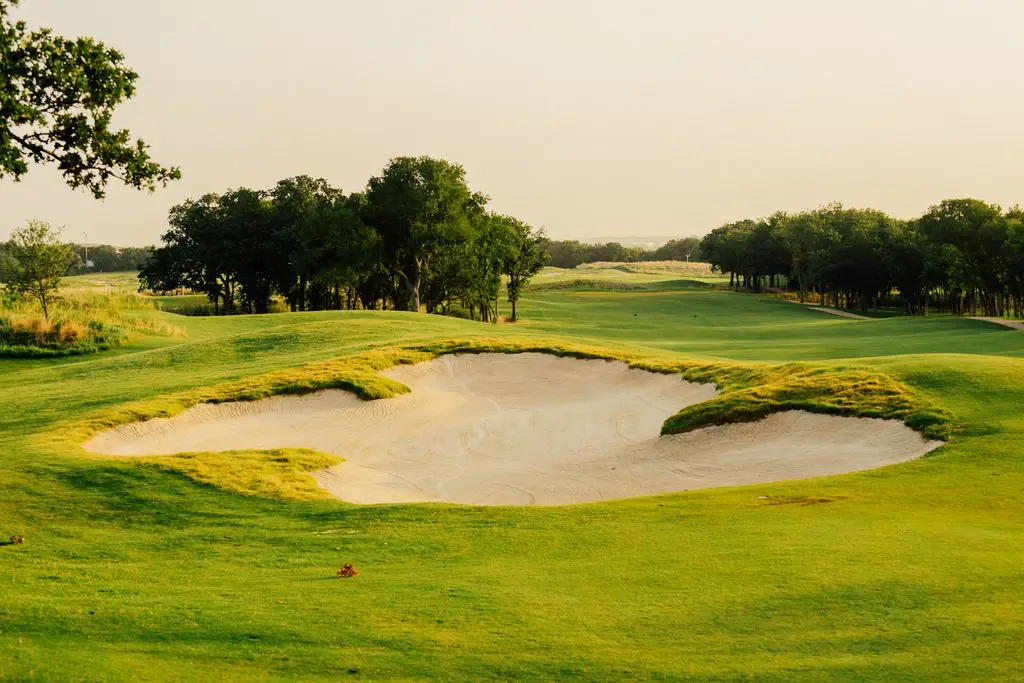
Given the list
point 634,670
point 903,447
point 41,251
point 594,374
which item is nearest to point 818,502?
point 903,447

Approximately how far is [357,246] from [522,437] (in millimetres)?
A: 49876

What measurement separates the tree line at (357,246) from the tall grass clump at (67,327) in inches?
933

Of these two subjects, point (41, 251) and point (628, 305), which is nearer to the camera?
point (41, 251)

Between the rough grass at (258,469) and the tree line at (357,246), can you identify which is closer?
the rough grass at (258,469)

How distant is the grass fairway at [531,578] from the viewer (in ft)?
24.0

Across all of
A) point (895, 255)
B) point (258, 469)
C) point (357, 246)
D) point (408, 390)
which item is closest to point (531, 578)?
point (258, 469)

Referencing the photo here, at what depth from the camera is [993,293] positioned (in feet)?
272

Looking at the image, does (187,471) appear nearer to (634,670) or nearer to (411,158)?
(634,670)

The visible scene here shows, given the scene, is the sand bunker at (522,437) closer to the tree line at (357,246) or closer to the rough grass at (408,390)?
the rough grass at (408,390)

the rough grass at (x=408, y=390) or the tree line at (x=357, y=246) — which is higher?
the tree line at (x=357, y=246)

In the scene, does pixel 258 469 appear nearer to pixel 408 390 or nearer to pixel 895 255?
pixel 408 390

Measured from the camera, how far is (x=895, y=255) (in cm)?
9006

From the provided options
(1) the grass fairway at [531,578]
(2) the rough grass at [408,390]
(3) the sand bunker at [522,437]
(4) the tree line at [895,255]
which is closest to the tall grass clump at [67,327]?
(2) the rough grass at [408,390]

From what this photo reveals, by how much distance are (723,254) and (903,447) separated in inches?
4797
